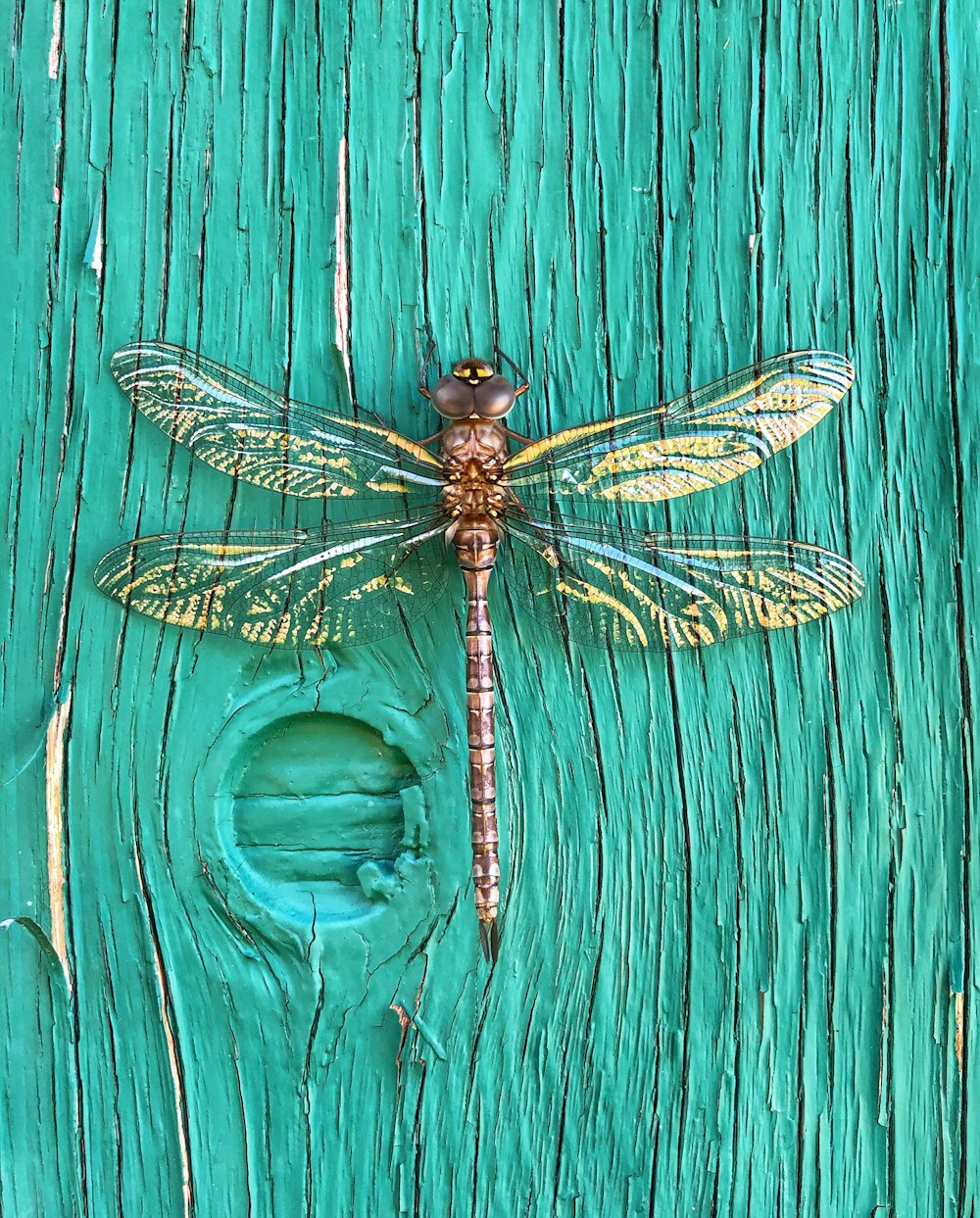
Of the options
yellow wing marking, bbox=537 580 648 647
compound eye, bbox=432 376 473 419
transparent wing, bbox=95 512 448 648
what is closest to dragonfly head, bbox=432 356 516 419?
compound eye, bbox=432 376 473 419

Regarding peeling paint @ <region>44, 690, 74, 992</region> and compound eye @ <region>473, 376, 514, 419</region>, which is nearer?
compound eye @ <region>473, 376, 514, 419</region>

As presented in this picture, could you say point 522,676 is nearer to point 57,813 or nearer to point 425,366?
point 425,366

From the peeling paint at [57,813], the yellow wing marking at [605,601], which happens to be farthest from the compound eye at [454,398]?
the peeling paint at [57,813]

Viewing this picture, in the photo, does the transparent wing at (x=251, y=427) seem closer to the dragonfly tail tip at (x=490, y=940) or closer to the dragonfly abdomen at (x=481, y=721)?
the dragonfly abdomen at (x=481, y=721)

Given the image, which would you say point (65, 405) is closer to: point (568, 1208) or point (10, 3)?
point (10, 3)

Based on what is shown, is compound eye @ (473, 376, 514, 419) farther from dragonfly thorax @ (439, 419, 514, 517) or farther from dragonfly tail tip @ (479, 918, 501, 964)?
dragonfly tail tip @ (479, 918, 501, 964)

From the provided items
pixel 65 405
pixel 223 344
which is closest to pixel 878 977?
pixel 223 344
